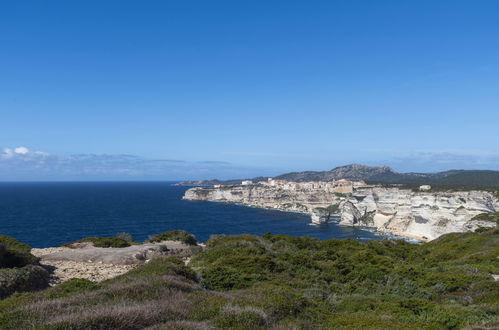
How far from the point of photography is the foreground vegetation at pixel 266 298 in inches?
220

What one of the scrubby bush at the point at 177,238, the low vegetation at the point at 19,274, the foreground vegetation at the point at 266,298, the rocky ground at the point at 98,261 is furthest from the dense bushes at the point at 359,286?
the low vegetation at the point at 19,274

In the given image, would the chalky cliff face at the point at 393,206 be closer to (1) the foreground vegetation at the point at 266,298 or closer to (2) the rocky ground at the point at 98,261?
(1) the foreground vegetation at the point at 266,298

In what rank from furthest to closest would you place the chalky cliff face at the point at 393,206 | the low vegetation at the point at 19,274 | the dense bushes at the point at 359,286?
1. the chalky cliff face at the point at 393,206
2. the low vegetation at the point at 19,274
3. the dense bushes at the point at 359,286

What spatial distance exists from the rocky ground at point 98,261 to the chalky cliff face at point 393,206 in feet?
145

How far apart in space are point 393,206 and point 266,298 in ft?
266

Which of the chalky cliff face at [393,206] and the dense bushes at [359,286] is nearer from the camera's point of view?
the dense bushes at [359,286]

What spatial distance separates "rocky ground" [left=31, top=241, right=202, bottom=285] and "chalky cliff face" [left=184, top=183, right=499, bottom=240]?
44314 millimetres

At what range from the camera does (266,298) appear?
7727mm

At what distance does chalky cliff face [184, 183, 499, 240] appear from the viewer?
59272mm

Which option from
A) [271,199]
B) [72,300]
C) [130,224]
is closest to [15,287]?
[72,300]

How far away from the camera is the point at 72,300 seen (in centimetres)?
643

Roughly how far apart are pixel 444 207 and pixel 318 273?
58.6m

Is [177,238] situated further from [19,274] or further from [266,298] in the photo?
[266,298]

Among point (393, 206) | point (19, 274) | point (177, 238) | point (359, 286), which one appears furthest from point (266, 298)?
point (393, 206)
